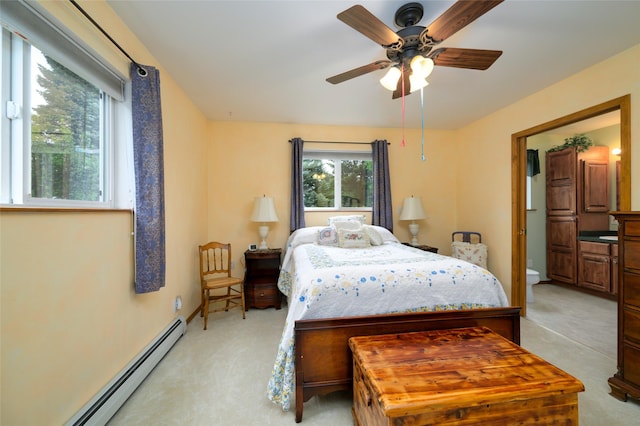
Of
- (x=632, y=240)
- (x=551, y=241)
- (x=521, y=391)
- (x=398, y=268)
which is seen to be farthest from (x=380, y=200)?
(x=551, y=241)

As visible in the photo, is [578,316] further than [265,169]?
No

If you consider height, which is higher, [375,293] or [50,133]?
[50,133]

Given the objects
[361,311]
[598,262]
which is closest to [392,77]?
[361,311]

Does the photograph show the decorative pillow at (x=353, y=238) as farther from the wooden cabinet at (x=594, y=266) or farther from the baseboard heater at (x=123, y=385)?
the wooden cabinet at (x=594, y=266)

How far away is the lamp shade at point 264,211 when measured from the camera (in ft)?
10.2

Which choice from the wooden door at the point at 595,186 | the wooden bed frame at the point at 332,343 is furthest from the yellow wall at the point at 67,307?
the wooden door at the point at 595,186

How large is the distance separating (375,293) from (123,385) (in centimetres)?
164

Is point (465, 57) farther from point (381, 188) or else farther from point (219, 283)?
point (219, 283)

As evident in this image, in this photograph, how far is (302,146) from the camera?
134 inches

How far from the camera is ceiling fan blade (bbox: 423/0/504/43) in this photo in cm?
114

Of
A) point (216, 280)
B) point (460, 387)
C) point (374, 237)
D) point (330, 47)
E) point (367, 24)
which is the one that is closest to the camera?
point (460, 387)

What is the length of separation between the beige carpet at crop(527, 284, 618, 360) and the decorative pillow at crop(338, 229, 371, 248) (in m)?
2.04

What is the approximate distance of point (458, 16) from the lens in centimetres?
124

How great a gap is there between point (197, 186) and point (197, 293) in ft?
4.30
